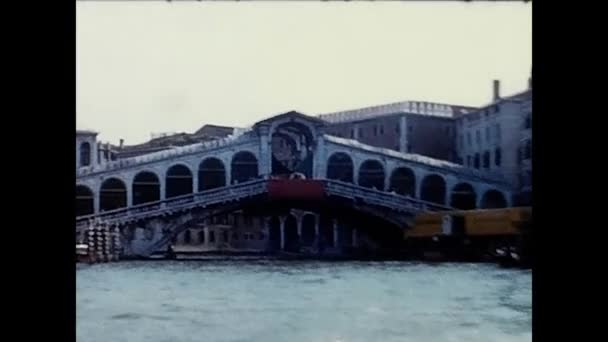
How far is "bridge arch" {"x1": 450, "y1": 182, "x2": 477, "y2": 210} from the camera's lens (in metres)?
4.10

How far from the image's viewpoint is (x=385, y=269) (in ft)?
14.5

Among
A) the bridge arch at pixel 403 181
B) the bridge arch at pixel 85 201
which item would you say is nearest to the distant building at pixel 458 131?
the bridge arch at pixel 403 181

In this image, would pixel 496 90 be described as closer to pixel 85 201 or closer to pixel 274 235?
pixel 274 235

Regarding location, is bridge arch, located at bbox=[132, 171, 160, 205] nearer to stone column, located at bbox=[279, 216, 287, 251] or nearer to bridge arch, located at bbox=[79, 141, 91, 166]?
bridge arch, located at bbox=[79, 141, 91, 166]

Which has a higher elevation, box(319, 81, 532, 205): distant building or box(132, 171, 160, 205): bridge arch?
box(319, 81, 532, 205): distant building

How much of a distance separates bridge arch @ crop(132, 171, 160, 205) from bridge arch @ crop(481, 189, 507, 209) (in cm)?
167

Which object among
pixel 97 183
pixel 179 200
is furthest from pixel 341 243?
pixel 97 183

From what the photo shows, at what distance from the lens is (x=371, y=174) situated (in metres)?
4.23

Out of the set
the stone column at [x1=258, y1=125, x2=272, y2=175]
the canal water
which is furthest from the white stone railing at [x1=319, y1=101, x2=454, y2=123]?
the canal water

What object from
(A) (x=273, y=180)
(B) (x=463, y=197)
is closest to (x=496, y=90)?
(B) (x=463, y=197)

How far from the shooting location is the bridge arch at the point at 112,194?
3.85 meters
